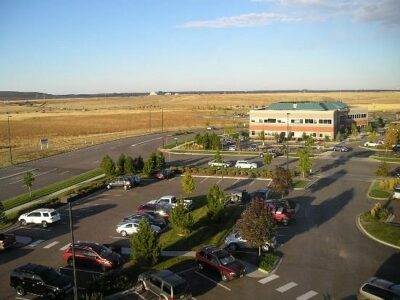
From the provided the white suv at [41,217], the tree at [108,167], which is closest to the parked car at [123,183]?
the tree at [108,167]

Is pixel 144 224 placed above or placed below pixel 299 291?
above

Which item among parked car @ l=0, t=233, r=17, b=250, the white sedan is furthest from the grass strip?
the white sedan

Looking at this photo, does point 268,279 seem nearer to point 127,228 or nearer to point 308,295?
point 308,295

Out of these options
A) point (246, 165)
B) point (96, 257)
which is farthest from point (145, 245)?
point (246, 165)

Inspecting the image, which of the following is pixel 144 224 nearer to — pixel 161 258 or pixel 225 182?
pixel 161 258

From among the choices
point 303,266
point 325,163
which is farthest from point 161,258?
point 325,163

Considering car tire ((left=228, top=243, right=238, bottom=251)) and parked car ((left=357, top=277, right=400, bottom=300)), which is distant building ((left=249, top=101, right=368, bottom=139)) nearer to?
car tire ((left=228, top=243, right=238, bottom=251))

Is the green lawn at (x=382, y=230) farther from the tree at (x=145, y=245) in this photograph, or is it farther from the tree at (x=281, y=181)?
the tree at (x=145, y=245)
